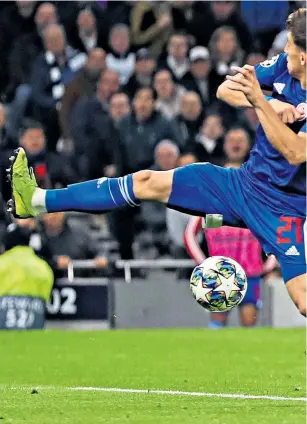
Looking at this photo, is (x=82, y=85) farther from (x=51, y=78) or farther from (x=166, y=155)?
(x=166, y=155)

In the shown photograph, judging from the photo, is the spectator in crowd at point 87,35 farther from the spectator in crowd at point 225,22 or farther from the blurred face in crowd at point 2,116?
the blurred face in crowd at point 2,116

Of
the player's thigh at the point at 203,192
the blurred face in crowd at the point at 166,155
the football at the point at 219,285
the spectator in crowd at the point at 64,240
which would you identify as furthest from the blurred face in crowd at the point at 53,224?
the player's thigh at the point at 203,192

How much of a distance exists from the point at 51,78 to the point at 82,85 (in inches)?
18.8

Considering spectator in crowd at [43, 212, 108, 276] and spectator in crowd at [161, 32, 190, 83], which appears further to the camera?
spectator in crowd at [161, 32, 190, 83]

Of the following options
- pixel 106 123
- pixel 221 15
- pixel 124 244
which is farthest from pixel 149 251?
pixel 221 15

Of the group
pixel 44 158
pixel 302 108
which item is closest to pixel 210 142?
pixel 44 158

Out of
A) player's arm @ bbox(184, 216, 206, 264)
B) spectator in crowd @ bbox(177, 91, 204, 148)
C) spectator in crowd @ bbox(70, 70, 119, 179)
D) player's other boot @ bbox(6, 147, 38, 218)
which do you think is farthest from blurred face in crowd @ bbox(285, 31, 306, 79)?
spectator in crowd @ bbox(177, 91, 204, 148)

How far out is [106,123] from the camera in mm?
16609

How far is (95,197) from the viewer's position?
846 centimetres

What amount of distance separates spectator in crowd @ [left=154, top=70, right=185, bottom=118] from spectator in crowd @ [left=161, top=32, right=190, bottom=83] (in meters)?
0.28

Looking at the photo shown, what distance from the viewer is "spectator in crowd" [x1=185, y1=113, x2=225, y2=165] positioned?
1675cm

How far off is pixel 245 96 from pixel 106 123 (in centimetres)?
862

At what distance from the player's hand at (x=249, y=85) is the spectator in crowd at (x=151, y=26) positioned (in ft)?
33.9

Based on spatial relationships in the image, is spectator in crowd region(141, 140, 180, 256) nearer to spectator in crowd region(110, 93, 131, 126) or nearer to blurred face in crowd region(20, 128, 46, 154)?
spectator in crowd region(110, 93, 131, 126)
